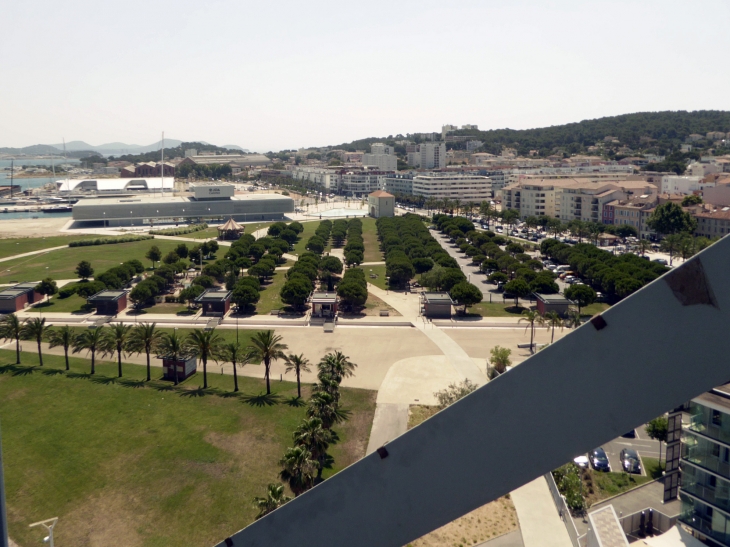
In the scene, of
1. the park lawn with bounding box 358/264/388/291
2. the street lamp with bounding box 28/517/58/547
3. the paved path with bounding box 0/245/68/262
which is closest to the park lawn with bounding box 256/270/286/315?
the park lawn with bounding box 358/264/388/291

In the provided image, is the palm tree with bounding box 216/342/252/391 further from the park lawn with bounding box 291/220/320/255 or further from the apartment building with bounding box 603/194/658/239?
the apartment building with bounding box 603/194/658/239

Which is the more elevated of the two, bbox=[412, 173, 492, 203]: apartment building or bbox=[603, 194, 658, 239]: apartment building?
bbox=[412, 173, 492, 203]: apartment building

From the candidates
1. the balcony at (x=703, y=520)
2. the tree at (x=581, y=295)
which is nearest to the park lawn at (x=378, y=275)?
the tree at (x=581, y=295)

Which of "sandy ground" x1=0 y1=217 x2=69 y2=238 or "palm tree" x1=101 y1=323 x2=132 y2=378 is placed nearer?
"palm tree" x1=101 y1=323 x2=132 y2=378

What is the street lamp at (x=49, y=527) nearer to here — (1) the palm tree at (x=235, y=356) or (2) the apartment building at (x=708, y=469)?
(1) the palm tree at (x=235, y=356)

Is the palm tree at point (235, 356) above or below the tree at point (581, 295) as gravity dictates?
below
